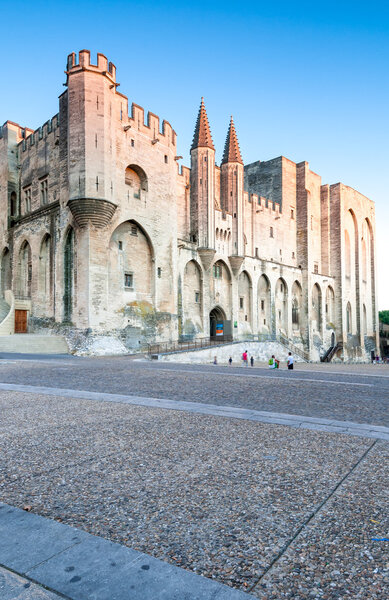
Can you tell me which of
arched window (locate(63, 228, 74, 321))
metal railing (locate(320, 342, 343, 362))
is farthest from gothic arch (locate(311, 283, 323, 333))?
arched window (locate(63, 228, 74, 321))

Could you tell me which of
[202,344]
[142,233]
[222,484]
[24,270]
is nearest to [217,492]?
[222,484]

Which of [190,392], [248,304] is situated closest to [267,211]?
[248,304]

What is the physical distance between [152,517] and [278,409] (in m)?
4.42

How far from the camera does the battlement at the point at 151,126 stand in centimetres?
2892

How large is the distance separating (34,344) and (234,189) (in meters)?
23.1

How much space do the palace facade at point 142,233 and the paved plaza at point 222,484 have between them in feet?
64.6

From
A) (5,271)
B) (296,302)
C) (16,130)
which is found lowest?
(296,302)

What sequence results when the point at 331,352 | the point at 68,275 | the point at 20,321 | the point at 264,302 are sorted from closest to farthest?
1. the point at 68,275
2. the point at 20,321
3. the point at 264,302
4. the point at 331,352

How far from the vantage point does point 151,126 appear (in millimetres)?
30125

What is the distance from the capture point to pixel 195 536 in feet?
8.84

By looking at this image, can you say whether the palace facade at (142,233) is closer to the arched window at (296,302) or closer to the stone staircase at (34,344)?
the arched window at (296,302)

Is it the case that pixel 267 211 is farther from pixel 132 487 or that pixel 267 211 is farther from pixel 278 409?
pixel 132 487

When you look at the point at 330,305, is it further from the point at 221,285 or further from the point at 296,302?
the point at 221,285

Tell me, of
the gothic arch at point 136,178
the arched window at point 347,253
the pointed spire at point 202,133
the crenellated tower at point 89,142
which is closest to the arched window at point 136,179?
the gothic arch at point 136,178
